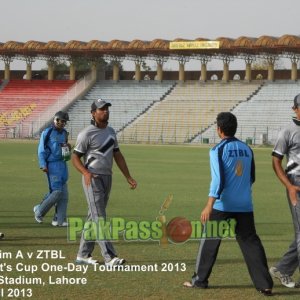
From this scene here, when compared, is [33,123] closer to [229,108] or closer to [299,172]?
[229,108]

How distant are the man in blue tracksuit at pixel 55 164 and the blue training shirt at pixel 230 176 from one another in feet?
18.1

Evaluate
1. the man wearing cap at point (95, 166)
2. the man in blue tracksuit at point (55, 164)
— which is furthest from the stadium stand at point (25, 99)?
the man wearing cap at point (95, 166)

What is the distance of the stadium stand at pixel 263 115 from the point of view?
200 feet

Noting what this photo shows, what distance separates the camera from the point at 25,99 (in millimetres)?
75688

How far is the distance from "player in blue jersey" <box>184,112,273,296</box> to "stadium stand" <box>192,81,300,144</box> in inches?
1987

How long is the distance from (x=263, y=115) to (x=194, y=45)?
10.1 meters

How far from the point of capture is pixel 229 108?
65.8 metres

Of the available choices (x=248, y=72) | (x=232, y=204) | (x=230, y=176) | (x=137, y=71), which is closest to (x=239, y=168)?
(x=230, y=176)

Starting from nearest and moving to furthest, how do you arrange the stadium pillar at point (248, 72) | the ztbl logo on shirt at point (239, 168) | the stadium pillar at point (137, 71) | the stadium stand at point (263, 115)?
the ztbl logo on shirt at point (239, 168) → the stadium stand at point (263, 115) → the stadium pillar at point (248, 72) → the stadium pillar at point (137, 71)

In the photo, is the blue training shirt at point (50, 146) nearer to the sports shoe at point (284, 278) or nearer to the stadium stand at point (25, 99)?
the sports shoe at point (284, 278)

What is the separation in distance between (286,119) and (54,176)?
49230 mm

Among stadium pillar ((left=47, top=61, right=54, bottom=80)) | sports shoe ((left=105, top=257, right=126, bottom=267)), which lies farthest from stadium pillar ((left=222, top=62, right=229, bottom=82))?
sports shoe ((left=105, top=257, right=126, bottom=267))

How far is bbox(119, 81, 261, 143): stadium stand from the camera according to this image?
65125 mm

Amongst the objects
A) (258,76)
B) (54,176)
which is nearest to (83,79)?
(258,76)
